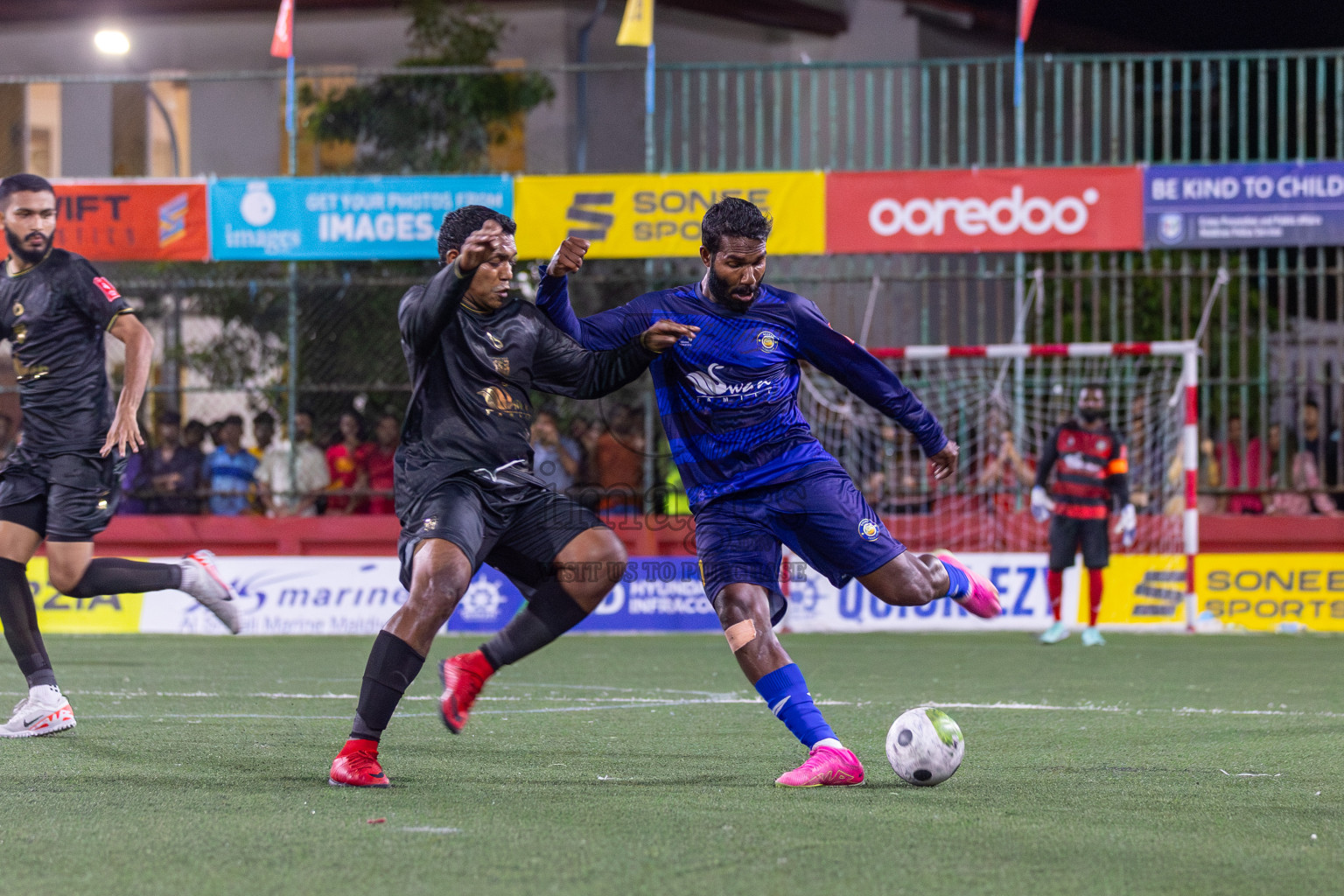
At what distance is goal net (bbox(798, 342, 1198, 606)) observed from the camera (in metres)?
14.8

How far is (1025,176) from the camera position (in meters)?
14.8

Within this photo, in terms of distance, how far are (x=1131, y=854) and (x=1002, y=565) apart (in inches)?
424

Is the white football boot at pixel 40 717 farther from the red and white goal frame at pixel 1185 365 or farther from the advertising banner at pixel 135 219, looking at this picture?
the advertising banner at pixel 135 219

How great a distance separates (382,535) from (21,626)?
8.53m

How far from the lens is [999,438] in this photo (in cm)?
1518

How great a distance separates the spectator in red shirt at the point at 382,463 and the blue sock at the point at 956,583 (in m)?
10.2

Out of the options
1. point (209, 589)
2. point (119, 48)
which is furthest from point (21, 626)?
point (119, 48)

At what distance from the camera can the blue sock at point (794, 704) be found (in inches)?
205

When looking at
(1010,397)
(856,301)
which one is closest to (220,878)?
(1010,397)

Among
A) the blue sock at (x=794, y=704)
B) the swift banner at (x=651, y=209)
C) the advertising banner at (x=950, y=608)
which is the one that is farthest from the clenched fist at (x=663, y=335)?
the swift banner at (x=651, y=209)

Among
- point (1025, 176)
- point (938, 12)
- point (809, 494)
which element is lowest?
point (809, 494)

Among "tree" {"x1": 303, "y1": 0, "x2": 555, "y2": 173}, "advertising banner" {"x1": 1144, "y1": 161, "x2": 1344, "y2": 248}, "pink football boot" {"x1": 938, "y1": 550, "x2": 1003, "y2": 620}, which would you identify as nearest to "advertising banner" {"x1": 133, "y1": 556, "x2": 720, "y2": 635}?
"tree" {"x1": 303, "y1": 0, "x2": 555, "y2": 173}

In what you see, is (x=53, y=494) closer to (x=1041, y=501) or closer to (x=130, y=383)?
(x=130, y=383)

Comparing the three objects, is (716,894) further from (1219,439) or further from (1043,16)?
(1043,16)
